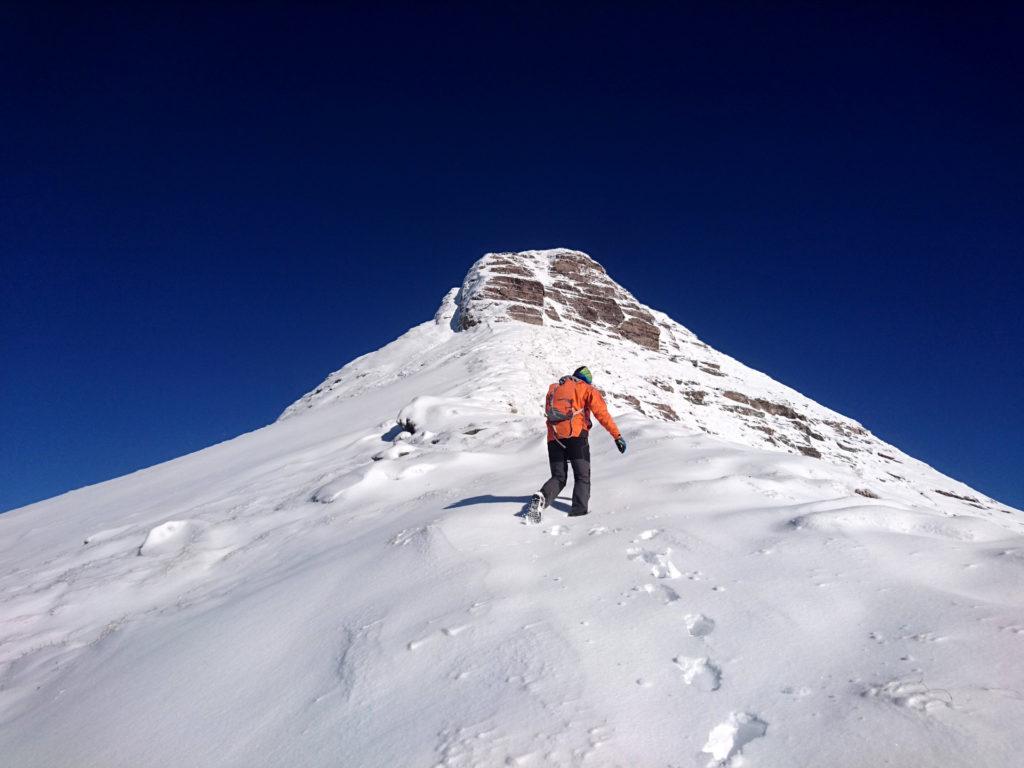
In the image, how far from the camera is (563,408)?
6.41 meters

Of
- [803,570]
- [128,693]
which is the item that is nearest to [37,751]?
[128,693]

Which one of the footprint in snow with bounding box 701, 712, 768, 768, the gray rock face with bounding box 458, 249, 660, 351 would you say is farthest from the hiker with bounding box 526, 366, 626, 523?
the gray rock face with bounding box 458, 249, 660, 351

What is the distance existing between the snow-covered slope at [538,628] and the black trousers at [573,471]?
8.6 inches

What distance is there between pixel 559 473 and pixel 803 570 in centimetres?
278

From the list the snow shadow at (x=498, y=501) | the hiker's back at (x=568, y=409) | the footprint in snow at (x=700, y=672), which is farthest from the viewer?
the hiker's back at (x=568, y=409)

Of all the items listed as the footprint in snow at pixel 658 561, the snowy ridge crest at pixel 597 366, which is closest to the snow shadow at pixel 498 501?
the footprint in snow at pixel 658 561

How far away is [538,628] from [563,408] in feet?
10.7

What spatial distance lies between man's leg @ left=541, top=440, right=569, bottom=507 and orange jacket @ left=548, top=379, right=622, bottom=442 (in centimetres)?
13

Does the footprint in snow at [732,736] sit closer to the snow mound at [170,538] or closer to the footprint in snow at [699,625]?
the footprint in snow at [699,625]

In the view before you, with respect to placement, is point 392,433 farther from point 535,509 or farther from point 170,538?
point 535,509

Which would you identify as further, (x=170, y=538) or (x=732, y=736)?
(x=170, y=538)

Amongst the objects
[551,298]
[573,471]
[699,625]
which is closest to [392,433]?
[573,471]

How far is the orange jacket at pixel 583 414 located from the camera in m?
6.33

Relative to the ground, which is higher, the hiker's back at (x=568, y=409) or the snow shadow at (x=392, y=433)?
the snow shadow at (x=392, y=433)
